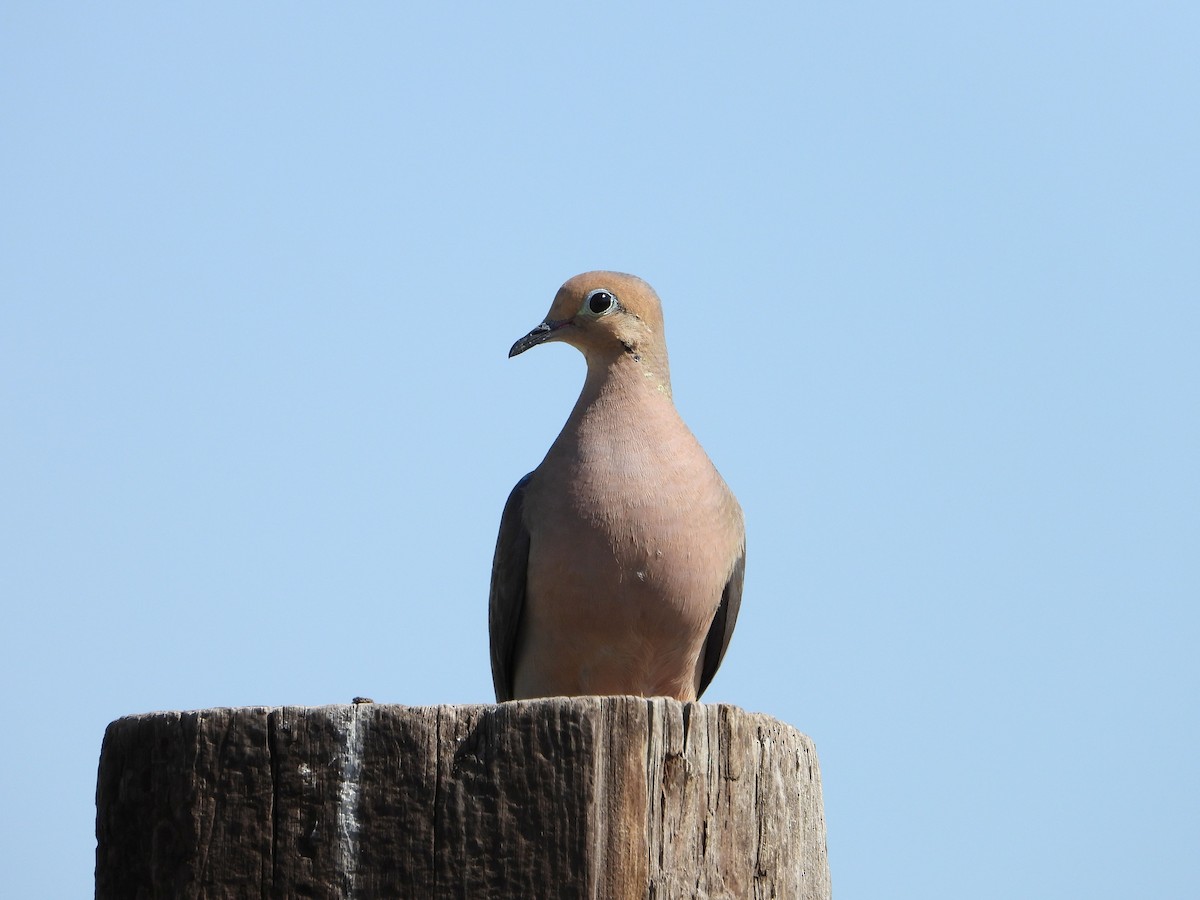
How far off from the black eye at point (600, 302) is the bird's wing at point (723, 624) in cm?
117

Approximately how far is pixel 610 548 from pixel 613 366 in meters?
0.91

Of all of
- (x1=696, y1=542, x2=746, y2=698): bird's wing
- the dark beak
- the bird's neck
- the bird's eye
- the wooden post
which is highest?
the bird's eye

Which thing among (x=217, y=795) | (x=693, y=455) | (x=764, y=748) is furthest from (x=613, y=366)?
(x=217, y=795)

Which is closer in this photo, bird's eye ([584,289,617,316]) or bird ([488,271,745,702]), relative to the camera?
bird ([488,271,745,702])

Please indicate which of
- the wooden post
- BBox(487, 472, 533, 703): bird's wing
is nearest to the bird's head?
BBox(487, 472, 533, 703): bird's wing

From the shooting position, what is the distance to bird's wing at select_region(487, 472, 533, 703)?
5.95 metres

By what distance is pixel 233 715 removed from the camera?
326cm

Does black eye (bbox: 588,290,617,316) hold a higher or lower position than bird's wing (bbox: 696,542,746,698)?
higher

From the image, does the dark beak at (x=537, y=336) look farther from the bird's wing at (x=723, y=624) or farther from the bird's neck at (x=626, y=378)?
the bird's wing at (x=723, y=624)

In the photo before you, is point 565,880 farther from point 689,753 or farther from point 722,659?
point 722,659

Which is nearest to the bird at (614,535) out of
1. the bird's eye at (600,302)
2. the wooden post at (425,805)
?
the bird's eye at (600,302)

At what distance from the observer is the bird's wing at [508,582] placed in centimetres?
595

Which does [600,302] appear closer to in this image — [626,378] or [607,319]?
[607,319]

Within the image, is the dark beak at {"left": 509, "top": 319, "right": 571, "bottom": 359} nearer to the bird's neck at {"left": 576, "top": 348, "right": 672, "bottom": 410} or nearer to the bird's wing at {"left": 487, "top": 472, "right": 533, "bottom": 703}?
the bird's neck at {"left": 576, "top": 348, "right": 672, "bottom": 410}
